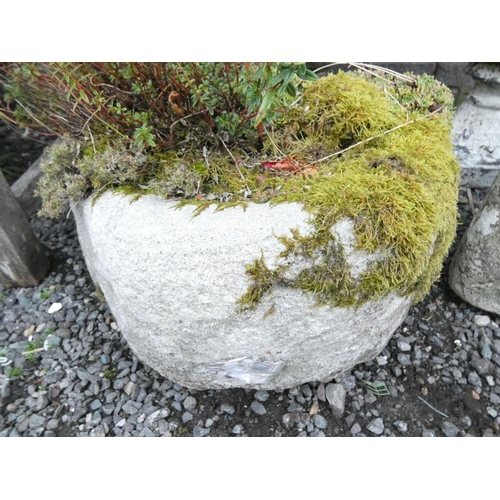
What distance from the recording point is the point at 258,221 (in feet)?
5.68

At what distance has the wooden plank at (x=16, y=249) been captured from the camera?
2701mm

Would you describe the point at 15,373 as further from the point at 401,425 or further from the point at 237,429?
the point at 401,425

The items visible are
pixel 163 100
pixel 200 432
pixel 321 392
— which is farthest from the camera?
pixel 321 392

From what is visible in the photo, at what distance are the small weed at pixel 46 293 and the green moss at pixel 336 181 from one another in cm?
88

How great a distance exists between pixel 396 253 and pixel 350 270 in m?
0.20

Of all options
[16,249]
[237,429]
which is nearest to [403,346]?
[237,429]

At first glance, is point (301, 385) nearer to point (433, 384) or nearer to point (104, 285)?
A: point (433, 384)

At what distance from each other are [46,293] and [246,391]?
1.44 meters

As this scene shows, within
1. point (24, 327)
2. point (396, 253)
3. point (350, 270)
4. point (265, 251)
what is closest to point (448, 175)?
point (396, 253)

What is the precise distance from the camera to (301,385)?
91.0 inches

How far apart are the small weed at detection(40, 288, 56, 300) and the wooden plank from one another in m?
0.10

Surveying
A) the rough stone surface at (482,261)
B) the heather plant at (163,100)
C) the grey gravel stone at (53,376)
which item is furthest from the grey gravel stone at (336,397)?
the grey gravel stone at (53,376)

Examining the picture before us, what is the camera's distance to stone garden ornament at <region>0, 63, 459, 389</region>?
170cm

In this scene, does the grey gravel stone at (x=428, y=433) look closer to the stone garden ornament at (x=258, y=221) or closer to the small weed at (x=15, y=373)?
the stone garden ornament at (x=258, y=221)
